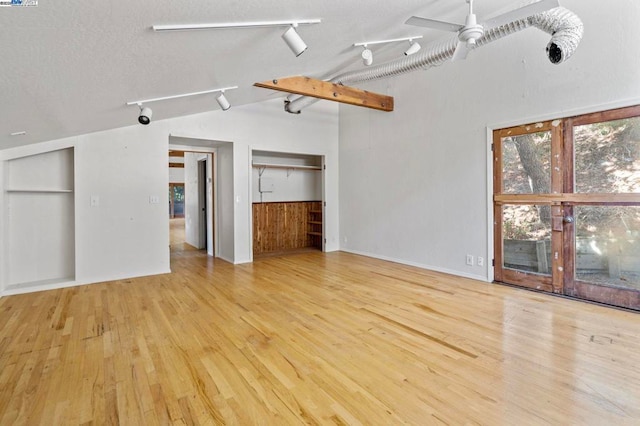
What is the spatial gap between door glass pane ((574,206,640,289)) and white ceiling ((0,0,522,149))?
2702 millimetres

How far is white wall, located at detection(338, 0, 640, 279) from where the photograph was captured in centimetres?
336

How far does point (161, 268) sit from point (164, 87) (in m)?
3.39

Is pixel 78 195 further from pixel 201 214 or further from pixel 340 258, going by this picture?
pixel 340 258

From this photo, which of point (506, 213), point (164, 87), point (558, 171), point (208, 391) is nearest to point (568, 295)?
point (506, 213)

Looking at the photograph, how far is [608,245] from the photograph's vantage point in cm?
339

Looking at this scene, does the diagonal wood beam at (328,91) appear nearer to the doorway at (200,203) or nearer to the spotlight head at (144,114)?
the spotlight head at (144,114)

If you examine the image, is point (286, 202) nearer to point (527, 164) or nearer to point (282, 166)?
point (282, 166)

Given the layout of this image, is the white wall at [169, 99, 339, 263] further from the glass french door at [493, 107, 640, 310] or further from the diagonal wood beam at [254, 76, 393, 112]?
the glass french door at [493, 107, 640, 310]

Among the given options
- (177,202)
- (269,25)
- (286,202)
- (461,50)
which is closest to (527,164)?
(461,50)

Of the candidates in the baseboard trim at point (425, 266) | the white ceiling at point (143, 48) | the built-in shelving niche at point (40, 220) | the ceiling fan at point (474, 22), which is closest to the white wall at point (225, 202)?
the built-in shelving niche at point (40, 220)

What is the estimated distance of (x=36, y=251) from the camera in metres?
4.38

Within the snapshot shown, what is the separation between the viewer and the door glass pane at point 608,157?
127 inches

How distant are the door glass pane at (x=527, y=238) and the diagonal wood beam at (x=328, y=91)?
278 cm

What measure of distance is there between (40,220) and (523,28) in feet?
20.7
